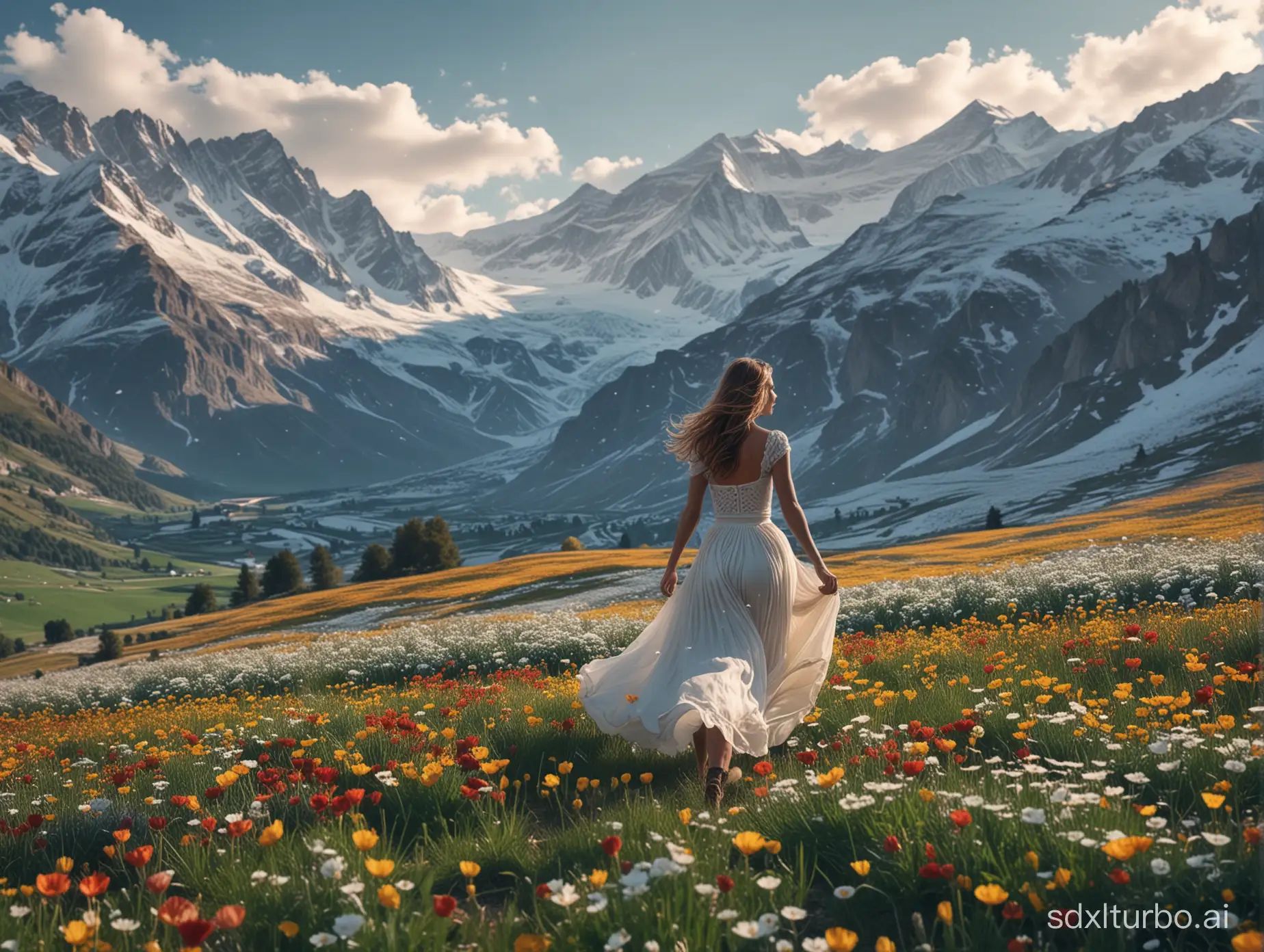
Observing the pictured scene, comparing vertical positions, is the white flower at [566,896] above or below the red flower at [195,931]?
below

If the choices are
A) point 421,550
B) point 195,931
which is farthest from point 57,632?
point 195,931

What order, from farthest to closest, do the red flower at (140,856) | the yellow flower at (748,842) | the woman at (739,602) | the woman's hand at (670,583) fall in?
the woman's hand at (670,583), the woman at (739,602), the red flower at (140,856), the yellow flower at (748,842)

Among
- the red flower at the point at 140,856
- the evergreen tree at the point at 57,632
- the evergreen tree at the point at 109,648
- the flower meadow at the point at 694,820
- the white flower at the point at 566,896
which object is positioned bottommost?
the evergreen tree at the point at 57,632

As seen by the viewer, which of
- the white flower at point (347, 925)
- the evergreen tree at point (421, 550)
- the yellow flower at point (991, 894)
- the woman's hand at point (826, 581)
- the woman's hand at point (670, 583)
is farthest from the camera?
the evergreen tree at point (421, 550)

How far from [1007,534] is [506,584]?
148 ft

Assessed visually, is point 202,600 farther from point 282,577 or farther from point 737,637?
point 737,637

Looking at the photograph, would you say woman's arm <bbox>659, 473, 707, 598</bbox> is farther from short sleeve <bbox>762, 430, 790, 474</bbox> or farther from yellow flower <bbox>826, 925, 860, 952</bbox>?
yellow flower <bbox>826, 925, 860, 952</bbox>

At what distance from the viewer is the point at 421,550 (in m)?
111

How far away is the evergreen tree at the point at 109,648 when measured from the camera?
3504 inches

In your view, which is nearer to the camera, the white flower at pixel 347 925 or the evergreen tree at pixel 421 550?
A: the white flower at pixel 347 925

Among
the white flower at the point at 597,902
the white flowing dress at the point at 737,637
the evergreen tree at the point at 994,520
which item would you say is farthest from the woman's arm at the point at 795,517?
the evergreen tree at the point at 994,520

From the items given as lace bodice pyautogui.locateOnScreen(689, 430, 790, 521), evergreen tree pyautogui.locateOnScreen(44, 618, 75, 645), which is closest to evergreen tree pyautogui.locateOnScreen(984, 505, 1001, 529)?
lace bodice pyautogui.locateOnScreen(689, 430, 790, 521)

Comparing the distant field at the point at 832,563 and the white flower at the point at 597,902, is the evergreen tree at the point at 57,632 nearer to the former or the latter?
Answer: the distant field at the point at 832,563

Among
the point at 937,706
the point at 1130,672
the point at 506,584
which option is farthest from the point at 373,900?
the point at 506,584
